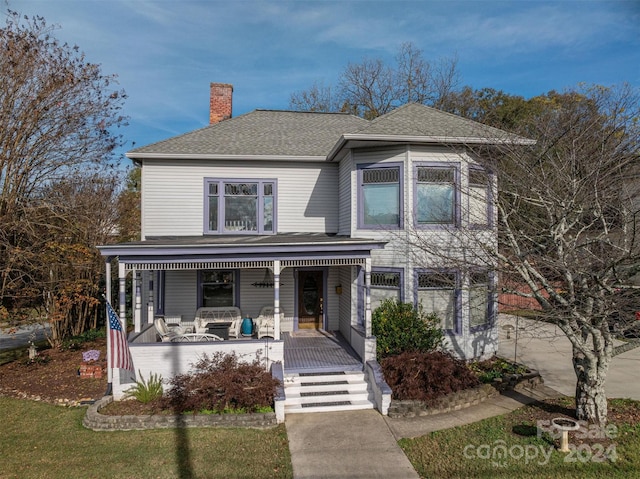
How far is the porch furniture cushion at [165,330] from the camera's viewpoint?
11391 mm

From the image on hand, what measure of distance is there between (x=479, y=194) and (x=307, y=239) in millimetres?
4966

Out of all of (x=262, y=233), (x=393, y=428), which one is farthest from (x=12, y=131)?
(x=393, y=428)

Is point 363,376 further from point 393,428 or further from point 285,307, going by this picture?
point 285,307

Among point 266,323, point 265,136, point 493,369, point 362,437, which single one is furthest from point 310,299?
point 362,437

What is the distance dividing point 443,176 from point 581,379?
601 cm

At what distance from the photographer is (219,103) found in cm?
1717

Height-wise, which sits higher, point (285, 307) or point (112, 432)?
point (285, 307)

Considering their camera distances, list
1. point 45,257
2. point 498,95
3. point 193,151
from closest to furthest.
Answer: point 45,257, point 193,151, point 498,95

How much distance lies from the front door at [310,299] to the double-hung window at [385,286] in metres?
2.59

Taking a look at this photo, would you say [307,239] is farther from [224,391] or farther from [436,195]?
[224,391]

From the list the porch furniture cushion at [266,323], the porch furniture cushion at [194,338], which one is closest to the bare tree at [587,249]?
the porch furniture cushion at [266,323]

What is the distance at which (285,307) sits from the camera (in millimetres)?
13648

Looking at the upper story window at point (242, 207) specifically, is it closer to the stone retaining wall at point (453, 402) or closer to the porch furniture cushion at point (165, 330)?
the porch furniture cushion at point (165, 330)

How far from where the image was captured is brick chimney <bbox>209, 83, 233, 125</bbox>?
1712 cm
